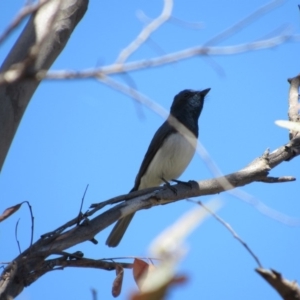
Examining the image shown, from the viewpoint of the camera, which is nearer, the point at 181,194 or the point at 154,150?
the point at 181,194

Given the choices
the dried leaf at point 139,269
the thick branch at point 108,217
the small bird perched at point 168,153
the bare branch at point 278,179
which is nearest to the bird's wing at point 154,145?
the small bird perched at point 168,153

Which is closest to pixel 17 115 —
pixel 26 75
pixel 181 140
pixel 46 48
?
pixel 46 48

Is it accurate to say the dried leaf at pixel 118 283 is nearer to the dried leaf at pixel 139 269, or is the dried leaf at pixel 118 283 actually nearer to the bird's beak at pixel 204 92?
the dried leaf at pixel 139 269

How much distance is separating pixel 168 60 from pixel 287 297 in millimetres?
758

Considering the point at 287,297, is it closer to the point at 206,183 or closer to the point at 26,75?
the point at 26,75

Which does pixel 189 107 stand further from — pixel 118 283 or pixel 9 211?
pixel 9 211

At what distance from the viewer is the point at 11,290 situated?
329 centimetres

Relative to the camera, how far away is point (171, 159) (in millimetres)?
6934

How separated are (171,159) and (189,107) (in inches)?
41.5

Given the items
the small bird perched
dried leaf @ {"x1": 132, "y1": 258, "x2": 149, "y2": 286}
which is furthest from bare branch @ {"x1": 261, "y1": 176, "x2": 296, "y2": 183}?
the small bird perched

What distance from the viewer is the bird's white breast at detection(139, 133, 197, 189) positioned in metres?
6.89

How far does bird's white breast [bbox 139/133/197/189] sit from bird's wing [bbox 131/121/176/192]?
0.06 metres

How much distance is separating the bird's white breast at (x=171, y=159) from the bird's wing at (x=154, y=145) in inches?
2.4

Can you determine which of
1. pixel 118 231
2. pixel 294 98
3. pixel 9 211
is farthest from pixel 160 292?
pixel 118 231
